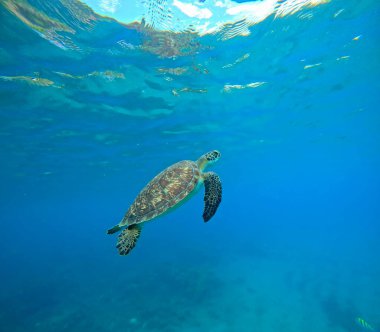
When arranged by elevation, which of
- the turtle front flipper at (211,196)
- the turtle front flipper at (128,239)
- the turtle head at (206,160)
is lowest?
the turtle front flipper at (128,239)

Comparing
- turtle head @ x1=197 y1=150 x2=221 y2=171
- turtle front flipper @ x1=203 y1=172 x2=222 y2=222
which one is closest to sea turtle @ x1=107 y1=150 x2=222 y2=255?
turtle front flipper @ x1=203 y1=172 x2=222 y2=222

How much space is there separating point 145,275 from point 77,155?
14650mm

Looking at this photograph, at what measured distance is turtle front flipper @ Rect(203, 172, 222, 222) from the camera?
4.55m

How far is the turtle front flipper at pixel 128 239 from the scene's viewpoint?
421 cm

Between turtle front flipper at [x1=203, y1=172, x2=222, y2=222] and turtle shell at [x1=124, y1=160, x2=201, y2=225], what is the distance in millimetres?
312

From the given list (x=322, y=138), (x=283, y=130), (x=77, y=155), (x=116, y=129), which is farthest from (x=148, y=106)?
(x=322, y=138)

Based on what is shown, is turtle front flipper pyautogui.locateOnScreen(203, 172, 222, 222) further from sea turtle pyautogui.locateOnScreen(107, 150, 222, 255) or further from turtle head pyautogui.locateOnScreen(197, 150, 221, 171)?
turtle head pyautogui.locateOnScreen(197, 150, 221, 171)

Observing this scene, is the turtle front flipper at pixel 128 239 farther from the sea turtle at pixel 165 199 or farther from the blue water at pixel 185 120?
the blue water at pixel 185 120

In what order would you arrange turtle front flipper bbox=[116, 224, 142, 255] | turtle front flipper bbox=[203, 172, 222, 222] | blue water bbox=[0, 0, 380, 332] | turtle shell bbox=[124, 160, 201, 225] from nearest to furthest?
turtle front flipper bbox=[116, 224, 142, 255] < turtle front flipper bbox=[203, 172, 222, 222] < turtle shell bbox=[124, 160, 201, 225] < blue water bbox=[0, 0, 380, 332]

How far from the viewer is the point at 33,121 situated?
15938 millimetres

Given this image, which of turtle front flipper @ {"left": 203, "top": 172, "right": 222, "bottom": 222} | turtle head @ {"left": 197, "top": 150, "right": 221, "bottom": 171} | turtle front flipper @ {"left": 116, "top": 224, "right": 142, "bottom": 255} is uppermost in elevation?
turtle head @ {"left": 197, "top": 150, "right": 221, "bottom": 171}

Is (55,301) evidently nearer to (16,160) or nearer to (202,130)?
(16,160)

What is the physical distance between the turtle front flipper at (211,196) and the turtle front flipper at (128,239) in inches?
56.8

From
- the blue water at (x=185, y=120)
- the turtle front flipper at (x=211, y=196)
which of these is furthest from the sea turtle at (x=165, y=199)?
the blue water at (x=185, y=120)
